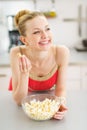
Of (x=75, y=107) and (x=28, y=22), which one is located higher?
(x=28, y=22)

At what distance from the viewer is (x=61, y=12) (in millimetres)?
3096

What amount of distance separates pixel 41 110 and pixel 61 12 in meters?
2.06

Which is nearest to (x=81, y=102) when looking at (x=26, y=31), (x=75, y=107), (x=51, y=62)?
(x=75, y=107)

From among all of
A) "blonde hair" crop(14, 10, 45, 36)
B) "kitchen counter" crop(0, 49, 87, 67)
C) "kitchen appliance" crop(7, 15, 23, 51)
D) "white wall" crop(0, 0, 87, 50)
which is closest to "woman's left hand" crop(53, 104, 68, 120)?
"blonde hair" crop(14, 10, 45, 36)

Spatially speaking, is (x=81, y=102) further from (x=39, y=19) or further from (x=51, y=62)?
(x=39, y=19)

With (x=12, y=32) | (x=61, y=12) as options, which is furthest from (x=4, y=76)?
(x=61, y=12)

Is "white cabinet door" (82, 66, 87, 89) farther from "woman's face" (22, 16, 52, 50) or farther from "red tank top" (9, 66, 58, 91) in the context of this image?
"woman's face" (22, 16, 52, 50)

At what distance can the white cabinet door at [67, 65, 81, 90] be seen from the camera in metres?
2.58

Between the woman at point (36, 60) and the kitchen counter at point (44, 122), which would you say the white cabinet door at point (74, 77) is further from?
the kitchen counter at point (44, 122)

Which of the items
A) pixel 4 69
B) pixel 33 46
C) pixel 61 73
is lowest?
pixel 4 69

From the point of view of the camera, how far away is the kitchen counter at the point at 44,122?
1162mm

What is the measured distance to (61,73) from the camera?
161 cm

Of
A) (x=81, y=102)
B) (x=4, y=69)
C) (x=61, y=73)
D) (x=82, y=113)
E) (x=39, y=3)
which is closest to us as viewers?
(x=82, y=113)

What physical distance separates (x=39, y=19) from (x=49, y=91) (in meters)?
0.42
